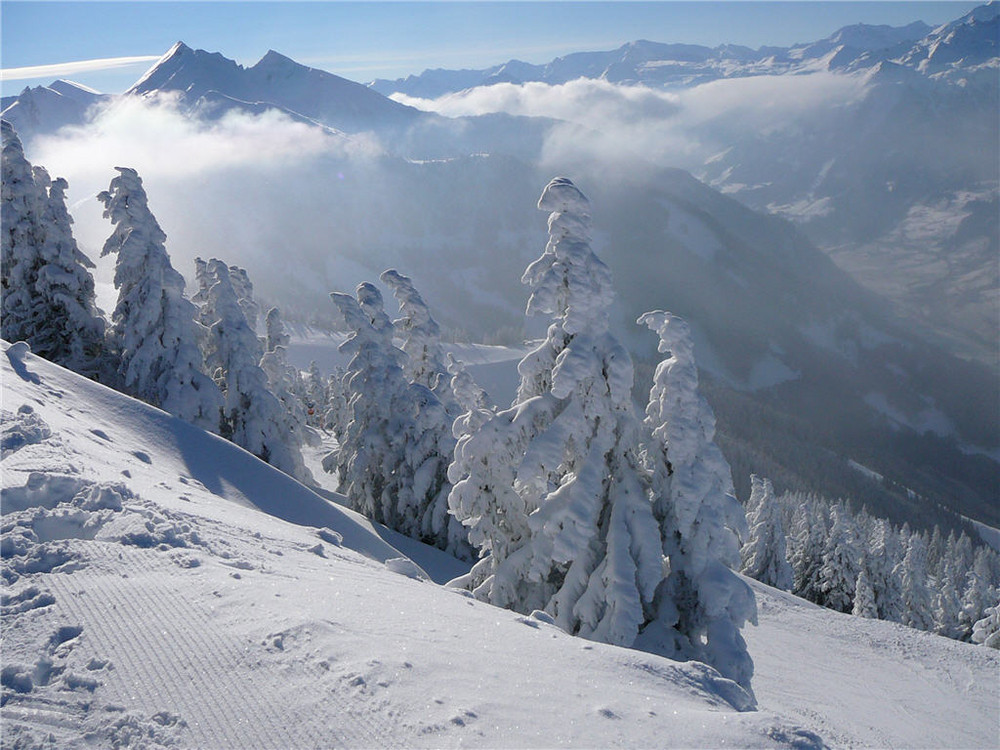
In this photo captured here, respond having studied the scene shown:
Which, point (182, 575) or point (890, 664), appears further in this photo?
point (890, 664)

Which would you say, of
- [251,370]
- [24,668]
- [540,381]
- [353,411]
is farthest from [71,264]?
[24,668]

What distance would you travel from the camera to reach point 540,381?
1438cm

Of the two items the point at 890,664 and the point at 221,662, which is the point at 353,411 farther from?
the point at 890,664

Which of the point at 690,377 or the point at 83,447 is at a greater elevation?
the point at 690,377

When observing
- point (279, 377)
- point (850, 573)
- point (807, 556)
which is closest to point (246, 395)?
point (279, 377)

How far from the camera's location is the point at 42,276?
946 inches

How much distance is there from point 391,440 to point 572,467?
10873 millimetres

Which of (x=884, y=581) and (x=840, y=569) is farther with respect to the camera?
(x=884, y=581)

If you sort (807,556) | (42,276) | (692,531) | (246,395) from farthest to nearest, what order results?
(807,556) < (246,395) < (42,276) < (692,531)

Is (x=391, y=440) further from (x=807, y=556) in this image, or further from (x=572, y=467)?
(x=807, y=556)

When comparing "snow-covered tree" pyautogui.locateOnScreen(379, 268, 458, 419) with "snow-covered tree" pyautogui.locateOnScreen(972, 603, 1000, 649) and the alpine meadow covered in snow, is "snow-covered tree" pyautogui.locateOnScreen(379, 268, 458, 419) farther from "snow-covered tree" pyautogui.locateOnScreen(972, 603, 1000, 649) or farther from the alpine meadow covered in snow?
"snow-covered tree" pyautogui.locateOnScreen(972, 603, 1000, 649)

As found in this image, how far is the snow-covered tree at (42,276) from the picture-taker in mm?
23703

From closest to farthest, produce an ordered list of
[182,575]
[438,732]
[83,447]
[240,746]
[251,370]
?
[240,746]
[438,732]
[182,575]
[83,447]
[251,370]

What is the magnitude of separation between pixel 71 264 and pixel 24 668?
2496 centimetres
